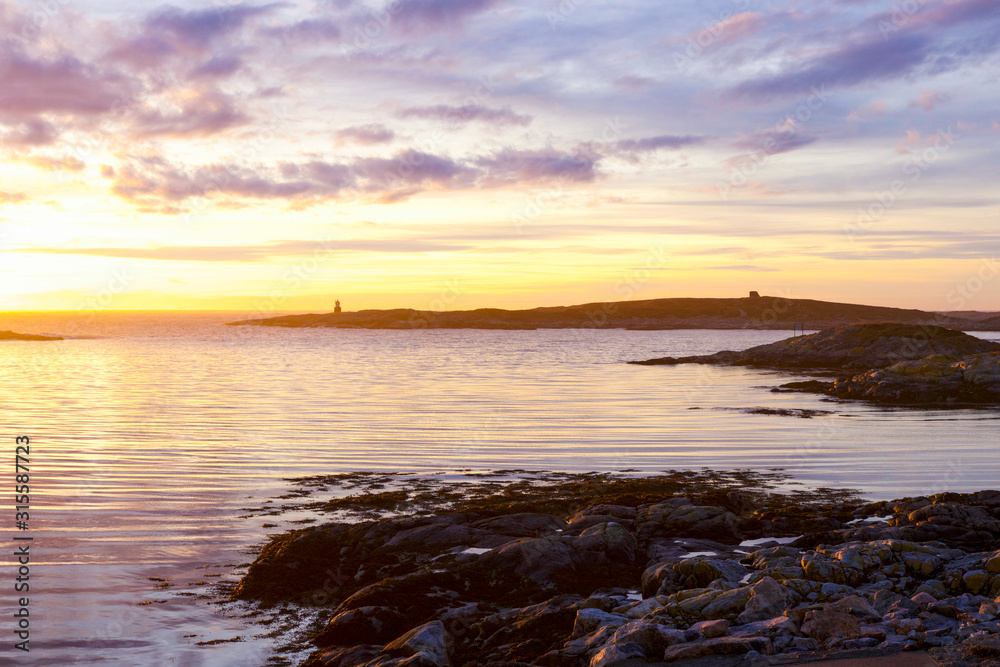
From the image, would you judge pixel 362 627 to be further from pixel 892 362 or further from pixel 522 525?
pixel 892 362

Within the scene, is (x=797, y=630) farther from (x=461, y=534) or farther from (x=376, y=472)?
(x=376, y=472)

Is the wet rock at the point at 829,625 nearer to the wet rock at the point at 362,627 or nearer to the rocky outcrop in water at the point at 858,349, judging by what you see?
the wet rock at the point at 362,627

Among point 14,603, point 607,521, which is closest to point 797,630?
point 607,521

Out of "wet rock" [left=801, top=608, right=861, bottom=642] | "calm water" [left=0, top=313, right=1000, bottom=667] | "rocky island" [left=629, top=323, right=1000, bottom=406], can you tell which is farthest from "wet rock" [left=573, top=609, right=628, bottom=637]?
"rocky island" [left=629, top=323, right=1000, bottom=406]

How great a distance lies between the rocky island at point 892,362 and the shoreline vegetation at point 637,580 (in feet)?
86.3

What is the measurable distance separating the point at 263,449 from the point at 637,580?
48.8 feet

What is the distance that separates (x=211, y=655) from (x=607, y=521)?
6526mm

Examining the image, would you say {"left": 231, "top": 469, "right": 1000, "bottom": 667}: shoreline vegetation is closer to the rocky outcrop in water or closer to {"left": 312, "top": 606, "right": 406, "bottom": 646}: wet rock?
{"left": 312, "top": 606, "right": 406, "bottom": 646}: wet rock

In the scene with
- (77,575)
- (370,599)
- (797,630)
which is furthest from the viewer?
(77,575)

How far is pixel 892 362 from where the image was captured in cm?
5478

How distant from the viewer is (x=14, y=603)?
32.4 ft

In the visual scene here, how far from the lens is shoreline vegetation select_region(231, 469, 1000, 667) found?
7.70 meters

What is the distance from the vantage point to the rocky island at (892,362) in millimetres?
37375

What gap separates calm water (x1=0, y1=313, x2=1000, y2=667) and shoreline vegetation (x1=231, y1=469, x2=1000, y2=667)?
1423mm
